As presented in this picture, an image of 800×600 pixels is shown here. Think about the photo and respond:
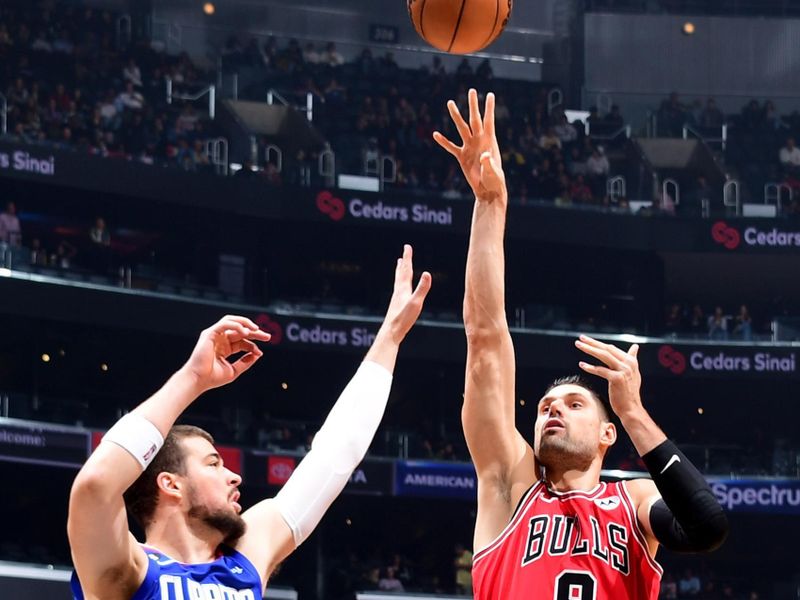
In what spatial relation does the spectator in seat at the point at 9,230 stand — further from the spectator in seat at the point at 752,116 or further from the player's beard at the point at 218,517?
the player's beard at the point at 218,517

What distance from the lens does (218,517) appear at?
398cm

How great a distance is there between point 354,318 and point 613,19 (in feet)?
40.5

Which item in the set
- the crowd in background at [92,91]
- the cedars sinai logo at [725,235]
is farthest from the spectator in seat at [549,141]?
the crowd in background at [92,91]

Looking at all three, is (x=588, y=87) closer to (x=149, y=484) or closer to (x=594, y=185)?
(x=594, y=185)

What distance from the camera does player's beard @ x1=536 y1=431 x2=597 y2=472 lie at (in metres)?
5.16

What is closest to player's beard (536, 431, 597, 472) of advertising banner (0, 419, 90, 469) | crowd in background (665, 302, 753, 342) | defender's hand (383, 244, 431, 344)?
defender's hand (383, 244, 431, 344)

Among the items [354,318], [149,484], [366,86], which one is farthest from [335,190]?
[149,484]

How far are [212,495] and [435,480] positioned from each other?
63.5 feet

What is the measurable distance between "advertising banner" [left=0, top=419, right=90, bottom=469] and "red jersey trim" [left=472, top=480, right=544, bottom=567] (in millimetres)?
16021

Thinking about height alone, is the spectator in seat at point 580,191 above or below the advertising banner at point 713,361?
above

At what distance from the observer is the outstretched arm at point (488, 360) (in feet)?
17.4

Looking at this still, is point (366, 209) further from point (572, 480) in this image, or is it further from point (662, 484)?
point (662, 484)

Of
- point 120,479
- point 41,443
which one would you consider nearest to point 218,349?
point 120,479

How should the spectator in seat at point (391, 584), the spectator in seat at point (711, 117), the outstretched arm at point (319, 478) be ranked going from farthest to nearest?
the spectator in seat at point (711, 117) → the spectator in seat at point (391, 584) → the outstretched arm at point (319, 478)
